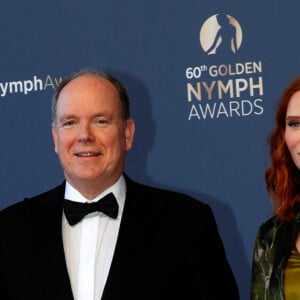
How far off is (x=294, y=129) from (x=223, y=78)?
1.91ft

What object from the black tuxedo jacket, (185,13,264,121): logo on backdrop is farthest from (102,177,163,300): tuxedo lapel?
(185,13,264,121): logo on backdrop

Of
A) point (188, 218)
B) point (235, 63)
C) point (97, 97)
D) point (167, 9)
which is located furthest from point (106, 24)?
point (188, 218)

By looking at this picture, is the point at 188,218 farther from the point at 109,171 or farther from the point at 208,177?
the point at 208,177

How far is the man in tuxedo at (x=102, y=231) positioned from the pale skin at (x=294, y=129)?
1.05ft

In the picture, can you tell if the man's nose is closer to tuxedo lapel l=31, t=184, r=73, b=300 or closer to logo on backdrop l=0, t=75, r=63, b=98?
tuxedo lapel l=31, t=184, r=73, b=300

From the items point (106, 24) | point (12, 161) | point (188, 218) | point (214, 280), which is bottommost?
point (214, 280)

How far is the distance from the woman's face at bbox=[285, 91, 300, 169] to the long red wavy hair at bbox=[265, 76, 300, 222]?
0.11 ft

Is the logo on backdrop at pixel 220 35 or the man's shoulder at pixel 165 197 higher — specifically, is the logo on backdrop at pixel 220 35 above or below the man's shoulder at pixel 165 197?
above

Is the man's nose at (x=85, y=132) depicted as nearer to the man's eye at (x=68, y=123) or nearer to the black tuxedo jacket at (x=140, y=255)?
the man's eye at (x=68, y=123)

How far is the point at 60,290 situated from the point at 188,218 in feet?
1.46

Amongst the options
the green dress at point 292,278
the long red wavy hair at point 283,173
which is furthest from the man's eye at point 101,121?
the green dress at point 292,278

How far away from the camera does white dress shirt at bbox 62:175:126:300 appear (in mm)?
2586

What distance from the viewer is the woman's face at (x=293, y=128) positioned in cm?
268

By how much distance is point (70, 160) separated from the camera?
2668 mm
